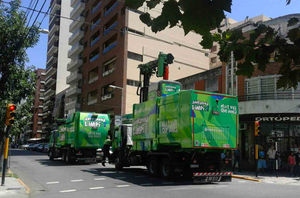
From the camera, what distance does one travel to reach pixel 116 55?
41625 millimetres

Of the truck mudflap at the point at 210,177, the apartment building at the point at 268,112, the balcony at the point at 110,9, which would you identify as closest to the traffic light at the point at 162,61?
the apartment building at the point at 268,112

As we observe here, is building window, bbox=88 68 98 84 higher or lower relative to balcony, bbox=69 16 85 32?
lower

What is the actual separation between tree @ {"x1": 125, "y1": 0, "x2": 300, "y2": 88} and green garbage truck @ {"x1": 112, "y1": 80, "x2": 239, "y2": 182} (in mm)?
9494

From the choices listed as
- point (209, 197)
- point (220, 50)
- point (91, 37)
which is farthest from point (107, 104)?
point (220, 50)

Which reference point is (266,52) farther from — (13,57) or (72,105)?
(72,105)

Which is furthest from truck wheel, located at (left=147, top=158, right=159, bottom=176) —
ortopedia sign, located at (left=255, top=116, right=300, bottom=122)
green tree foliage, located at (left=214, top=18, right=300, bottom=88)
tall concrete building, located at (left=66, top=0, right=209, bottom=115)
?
tall concrete building, located at (left=66, top=0, right=209, bottom=115)

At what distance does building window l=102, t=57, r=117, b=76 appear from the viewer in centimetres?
4296

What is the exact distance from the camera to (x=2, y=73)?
14023mm

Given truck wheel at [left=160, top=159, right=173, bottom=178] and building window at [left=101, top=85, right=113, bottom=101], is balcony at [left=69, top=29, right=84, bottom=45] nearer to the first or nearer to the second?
building window at [left=101, top=85, right=113, bottom=101]

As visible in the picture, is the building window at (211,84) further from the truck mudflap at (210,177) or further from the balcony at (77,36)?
the balcony at (77,36)

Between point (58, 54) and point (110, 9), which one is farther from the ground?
point (58, 54)

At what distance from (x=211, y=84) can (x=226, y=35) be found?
24752 millimetres

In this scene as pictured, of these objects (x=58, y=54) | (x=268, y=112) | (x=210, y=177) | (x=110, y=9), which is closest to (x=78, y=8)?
(x=110, y=9)

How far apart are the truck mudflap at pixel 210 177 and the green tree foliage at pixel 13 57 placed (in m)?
8.25
